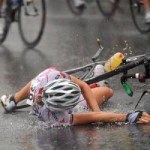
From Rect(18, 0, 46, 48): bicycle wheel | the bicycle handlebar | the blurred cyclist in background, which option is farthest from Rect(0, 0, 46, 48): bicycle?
the bicycle handlebar

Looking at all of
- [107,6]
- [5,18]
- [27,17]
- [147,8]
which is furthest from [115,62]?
[107,6]

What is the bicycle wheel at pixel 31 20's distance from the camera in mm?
11516

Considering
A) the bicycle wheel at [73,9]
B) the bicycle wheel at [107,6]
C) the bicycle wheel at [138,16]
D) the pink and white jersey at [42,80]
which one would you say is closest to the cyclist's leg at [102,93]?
the pink and white jersey at [42,80]

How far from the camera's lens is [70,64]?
1033 centimetres

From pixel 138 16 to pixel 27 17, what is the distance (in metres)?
2.04

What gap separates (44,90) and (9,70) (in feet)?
11.1

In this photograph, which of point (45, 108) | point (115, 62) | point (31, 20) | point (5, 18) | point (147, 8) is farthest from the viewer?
point (5, 18)

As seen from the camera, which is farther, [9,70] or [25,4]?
[25,4]

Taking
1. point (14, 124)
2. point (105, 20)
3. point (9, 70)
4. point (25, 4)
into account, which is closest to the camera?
point (14, 124)

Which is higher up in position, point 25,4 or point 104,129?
point 25,4

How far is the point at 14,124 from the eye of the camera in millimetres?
7336

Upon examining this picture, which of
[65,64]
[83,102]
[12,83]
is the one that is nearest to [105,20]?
[65,64]

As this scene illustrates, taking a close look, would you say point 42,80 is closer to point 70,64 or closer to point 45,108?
point 45,108

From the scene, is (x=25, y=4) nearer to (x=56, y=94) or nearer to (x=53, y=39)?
(x=53, y=39)
